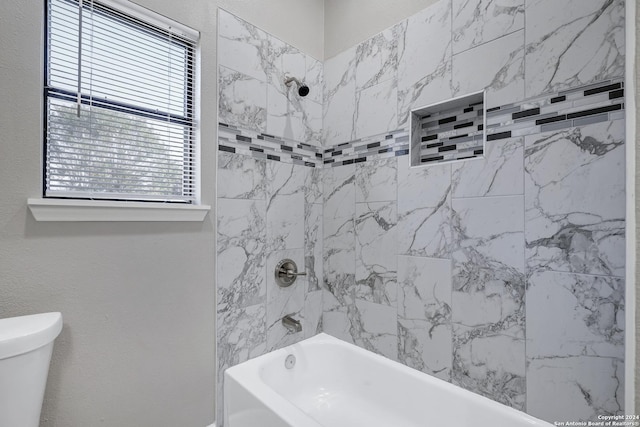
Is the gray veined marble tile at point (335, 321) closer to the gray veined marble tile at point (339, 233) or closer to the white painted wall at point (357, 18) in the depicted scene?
the gray veined marble tile at point (339, 233)

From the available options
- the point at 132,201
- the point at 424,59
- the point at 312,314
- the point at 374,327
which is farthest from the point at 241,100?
the point at 374,327

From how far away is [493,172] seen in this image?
1.41 meters

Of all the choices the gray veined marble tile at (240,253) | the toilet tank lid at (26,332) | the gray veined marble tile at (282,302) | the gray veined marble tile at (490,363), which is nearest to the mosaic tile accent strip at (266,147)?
the gray veined marble tile at (240,253)

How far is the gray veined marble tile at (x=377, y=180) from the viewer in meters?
1.80

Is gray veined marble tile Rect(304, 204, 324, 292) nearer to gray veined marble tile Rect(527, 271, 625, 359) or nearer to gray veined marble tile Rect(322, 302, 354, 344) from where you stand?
gray veined marble tile Rect(322, 302, 354, 344)

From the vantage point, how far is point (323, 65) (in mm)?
2211

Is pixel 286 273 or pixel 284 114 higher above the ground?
pixel 284 114

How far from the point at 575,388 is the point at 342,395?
4.09 ft

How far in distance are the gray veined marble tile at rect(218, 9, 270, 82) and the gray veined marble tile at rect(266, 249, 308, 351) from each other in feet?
3.73

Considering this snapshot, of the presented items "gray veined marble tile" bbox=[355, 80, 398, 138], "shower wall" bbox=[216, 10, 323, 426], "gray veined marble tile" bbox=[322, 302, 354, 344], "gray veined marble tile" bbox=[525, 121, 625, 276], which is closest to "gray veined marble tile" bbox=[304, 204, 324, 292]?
"shower wall" bbox=[216, 10, 323, 426]

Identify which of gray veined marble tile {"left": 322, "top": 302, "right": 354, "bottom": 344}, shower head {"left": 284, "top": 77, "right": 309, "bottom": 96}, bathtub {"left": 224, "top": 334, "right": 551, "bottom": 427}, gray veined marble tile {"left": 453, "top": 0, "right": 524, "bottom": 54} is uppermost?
gray veined marble tile {"left": 453, "top": 0, "right": 524, "bottom": 54}

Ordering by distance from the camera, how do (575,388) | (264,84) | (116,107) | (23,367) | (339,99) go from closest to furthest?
(23,367)
(575,388)
(116,107)
(264,84)
(339,99)

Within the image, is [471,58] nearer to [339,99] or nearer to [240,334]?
[339,99]

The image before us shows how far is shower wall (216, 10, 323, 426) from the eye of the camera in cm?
167
